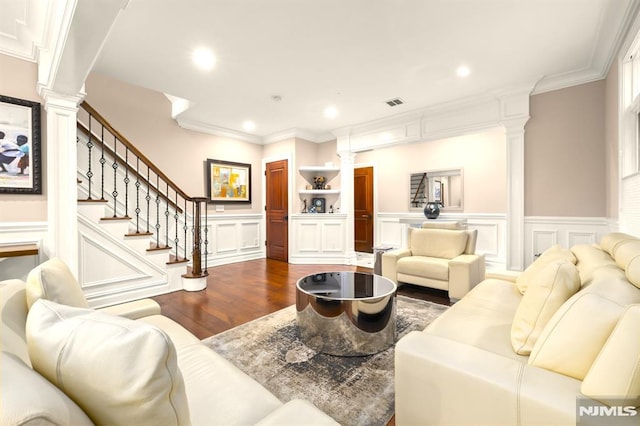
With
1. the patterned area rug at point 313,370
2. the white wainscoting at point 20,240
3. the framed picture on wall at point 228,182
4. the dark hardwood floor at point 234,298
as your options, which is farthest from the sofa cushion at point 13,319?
the framed picture on wall at point 228,182

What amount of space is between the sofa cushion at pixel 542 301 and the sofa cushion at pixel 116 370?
53.5 inches

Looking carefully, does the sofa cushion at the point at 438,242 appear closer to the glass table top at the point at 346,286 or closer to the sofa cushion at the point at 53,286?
the glass table top at the point at 346,286

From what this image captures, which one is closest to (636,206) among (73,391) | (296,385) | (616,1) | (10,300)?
(616,1)

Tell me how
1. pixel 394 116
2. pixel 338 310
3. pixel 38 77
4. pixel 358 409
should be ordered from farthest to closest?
1. pixel 394 116
2. pixel 38 77
3. pixel 338 310
4. pixel 358 409

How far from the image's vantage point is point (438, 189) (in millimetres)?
5883

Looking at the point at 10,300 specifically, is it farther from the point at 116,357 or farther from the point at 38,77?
the point at 38,77

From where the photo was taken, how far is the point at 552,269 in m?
1.33

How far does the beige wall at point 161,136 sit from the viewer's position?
403 cm

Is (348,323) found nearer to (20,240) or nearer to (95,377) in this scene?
(95,377)

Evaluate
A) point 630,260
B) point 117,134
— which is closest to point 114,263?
point 117,134

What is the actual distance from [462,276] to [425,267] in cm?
44

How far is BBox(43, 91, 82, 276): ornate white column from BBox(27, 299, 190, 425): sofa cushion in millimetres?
2584

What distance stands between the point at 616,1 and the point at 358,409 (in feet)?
11.4

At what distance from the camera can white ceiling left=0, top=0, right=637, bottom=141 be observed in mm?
2346
